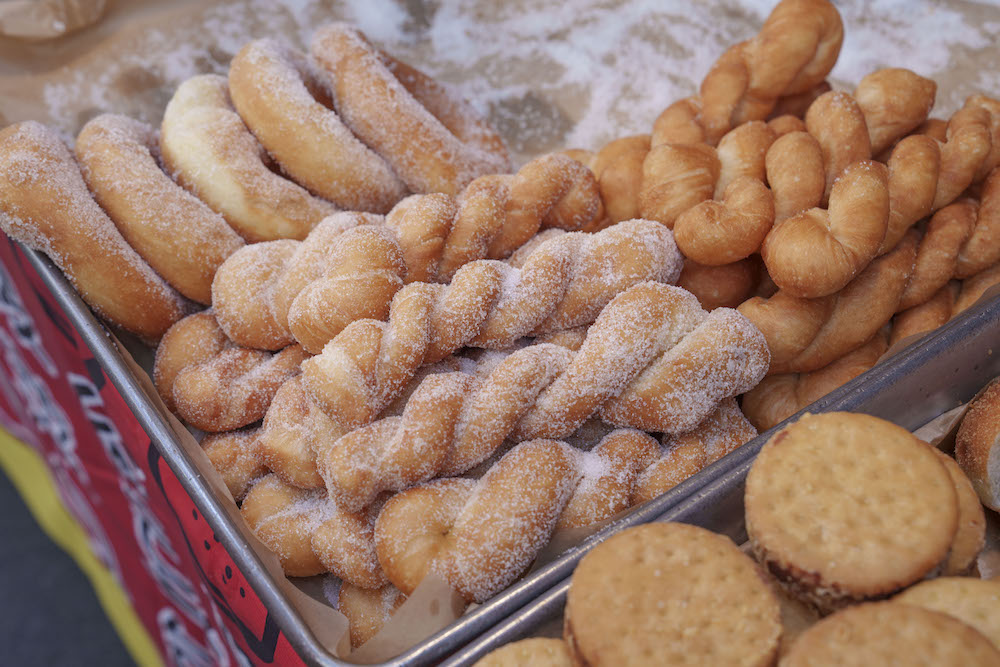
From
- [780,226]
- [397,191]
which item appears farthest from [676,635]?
[397,191]

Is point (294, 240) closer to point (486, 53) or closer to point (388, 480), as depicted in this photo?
point (388, 480)

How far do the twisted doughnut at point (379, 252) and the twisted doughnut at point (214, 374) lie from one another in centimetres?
4

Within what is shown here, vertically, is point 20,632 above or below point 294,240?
below

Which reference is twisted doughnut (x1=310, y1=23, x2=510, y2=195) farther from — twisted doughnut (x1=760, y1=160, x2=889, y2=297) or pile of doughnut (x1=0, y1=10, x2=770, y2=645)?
twisted doughnut (x1=760, y1=160, x2=889, y2=297)

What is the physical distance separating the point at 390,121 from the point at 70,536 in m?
2.00

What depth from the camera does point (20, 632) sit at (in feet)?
8.83

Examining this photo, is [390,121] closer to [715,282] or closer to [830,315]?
[715,282]

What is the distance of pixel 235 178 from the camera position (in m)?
1.52

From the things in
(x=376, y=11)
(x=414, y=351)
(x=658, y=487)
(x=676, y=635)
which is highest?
(x=376, y=11)

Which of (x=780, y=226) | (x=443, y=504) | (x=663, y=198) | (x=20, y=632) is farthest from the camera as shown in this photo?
(x=20, y=632)

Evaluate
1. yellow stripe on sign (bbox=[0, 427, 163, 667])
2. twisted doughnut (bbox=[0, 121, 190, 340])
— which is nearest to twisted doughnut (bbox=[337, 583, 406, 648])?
twisted doughnut (bbox=[0, 121, 190, 340])

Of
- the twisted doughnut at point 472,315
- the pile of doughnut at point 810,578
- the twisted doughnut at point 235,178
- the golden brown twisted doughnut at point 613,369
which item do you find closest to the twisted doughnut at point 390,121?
the twisted doughnut at point 235,178

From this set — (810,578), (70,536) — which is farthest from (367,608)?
(70,536)

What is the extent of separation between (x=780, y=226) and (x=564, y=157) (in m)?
0.42
